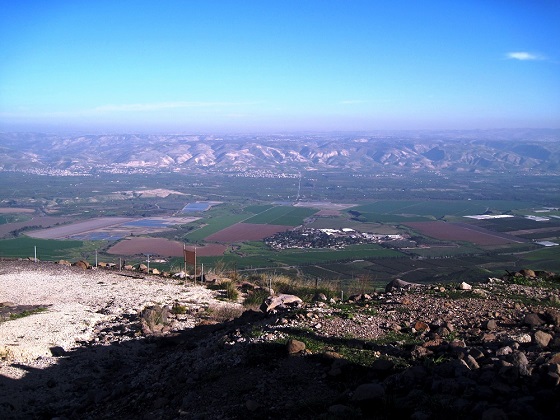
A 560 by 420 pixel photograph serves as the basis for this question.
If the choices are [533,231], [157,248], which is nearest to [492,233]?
[533,231]

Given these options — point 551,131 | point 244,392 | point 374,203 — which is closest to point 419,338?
point 244,392

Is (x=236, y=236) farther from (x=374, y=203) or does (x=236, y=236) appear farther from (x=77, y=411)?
(x=77, y=411)

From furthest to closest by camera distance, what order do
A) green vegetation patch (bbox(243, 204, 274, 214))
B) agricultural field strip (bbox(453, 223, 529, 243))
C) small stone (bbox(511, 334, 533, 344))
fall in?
green vegetation patch (bbox(243, 204, 274, 214))
agricultural field strip (bbox(453, 223, 529, 243))
small stone (bbox(511, 334, 533, 344))

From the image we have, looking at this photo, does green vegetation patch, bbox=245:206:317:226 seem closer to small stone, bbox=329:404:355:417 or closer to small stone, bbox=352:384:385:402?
small stone, bbox=352:384:385:402

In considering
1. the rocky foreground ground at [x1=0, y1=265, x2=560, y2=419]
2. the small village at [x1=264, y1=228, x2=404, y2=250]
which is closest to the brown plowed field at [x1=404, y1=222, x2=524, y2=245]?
the small village at [x1=264, y1=228, x2=404, y2=250]

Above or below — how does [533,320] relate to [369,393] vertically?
below

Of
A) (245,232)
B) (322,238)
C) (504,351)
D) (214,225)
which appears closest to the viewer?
(504,351)

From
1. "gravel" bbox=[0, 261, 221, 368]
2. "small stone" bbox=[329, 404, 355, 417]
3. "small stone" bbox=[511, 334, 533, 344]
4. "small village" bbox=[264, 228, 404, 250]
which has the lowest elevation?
"small village" bbox=[264, 228, 404, 250]

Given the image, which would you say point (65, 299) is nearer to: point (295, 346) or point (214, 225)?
point (295, 346)
